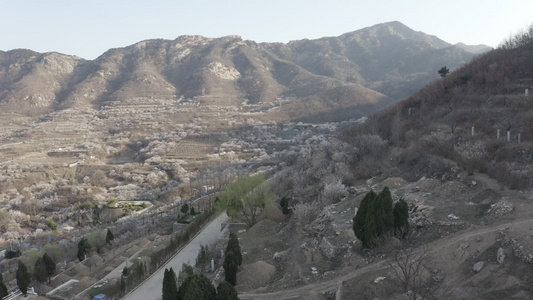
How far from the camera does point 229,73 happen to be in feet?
429

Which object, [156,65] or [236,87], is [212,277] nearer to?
[236,87]

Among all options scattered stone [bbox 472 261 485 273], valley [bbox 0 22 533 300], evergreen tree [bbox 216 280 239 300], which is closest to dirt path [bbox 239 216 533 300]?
valley [bbox 0 22 533 300]

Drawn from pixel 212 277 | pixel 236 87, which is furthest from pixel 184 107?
pixel 212 277

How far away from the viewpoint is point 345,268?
11328mm

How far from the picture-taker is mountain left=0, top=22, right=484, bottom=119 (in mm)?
106625

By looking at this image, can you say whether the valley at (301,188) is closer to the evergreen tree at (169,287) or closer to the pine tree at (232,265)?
the pine tree at (232,265)

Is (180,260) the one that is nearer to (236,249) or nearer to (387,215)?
(236,249)

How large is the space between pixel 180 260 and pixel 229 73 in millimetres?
117070

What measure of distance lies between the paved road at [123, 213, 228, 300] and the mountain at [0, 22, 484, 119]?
65107 mm

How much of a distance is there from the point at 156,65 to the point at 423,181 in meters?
139

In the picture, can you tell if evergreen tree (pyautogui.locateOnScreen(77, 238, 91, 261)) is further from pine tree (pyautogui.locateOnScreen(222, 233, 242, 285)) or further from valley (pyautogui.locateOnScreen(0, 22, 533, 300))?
pine tree (pyautogui.locateOnScreen(222, 233, 242, 285))

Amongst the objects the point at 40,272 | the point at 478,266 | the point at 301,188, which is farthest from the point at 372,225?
the point at 40,272

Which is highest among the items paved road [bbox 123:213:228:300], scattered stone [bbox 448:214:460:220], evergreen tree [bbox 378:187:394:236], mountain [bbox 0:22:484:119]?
mountain [bbox 0:22:484:119]

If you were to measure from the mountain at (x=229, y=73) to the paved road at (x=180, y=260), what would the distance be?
6511 cm
